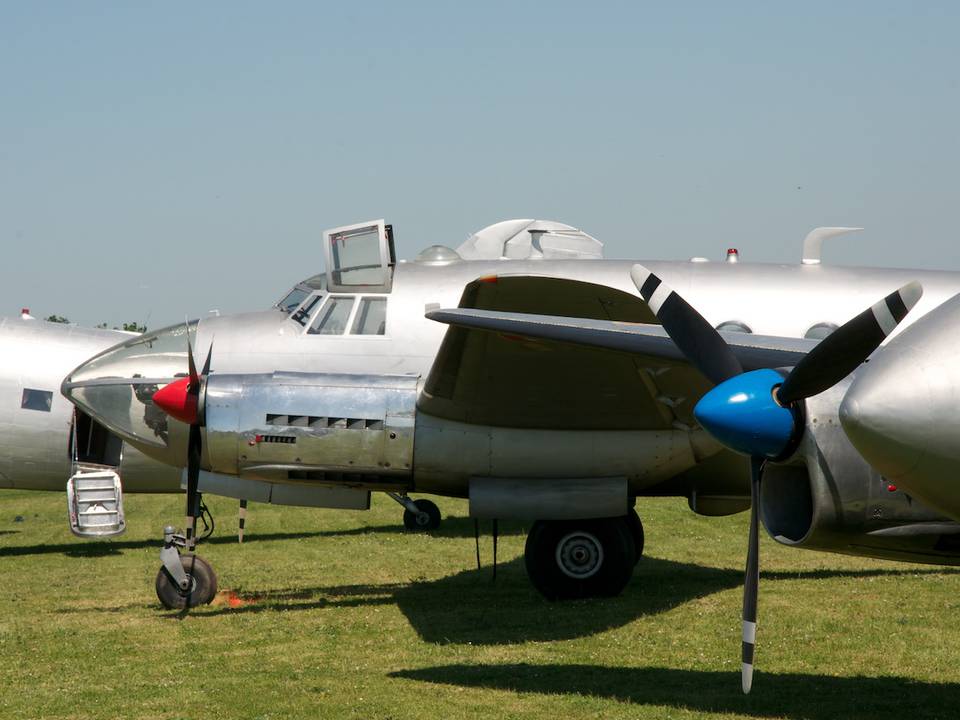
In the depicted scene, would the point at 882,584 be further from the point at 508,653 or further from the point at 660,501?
the point at 660,501

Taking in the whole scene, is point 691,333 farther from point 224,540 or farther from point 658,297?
point 224,540

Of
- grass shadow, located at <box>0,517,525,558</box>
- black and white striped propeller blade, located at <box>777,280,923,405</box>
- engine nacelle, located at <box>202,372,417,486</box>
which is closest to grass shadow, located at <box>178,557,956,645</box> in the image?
engine nacelle, located at <box>202,372,417,486</box>

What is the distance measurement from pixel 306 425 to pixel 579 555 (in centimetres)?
345

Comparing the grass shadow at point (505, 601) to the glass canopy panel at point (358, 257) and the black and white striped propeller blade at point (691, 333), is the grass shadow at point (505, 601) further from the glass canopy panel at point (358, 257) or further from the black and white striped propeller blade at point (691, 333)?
the black and white striped propeller blade at point (691, 333)

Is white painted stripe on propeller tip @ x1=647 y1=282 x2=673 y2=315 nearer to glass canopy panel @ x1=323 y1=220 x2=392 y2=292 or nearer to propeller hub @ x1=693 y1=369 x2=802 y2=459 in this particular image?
propeller hub @ x1=693 y1=369 x2=802 y2=459

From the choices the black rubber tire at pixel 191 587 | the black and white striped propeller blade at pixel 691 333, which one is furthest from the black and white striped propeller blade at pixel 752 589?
the black rubber tire at pixel 191 587

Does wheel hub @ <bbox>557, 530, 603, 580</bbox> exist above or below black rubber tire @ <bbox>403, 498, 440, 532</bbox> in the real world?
above

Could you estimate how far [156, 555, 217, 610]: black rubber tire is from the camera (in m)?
12.9

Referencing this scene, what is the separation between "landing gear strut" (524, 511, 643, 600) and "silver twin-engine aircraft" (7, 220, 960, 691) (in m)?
0.02

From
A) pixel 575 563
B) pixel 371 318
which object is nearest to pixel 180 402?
pixel 371 318

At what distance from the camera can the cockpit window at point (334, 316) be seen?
1414 centimetres

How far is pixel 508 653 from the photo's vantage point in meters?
10.6

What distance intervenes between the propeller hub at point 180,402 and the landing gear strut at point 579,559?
13.2ft

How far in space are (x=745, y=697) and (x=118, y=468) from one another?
11752 mm
